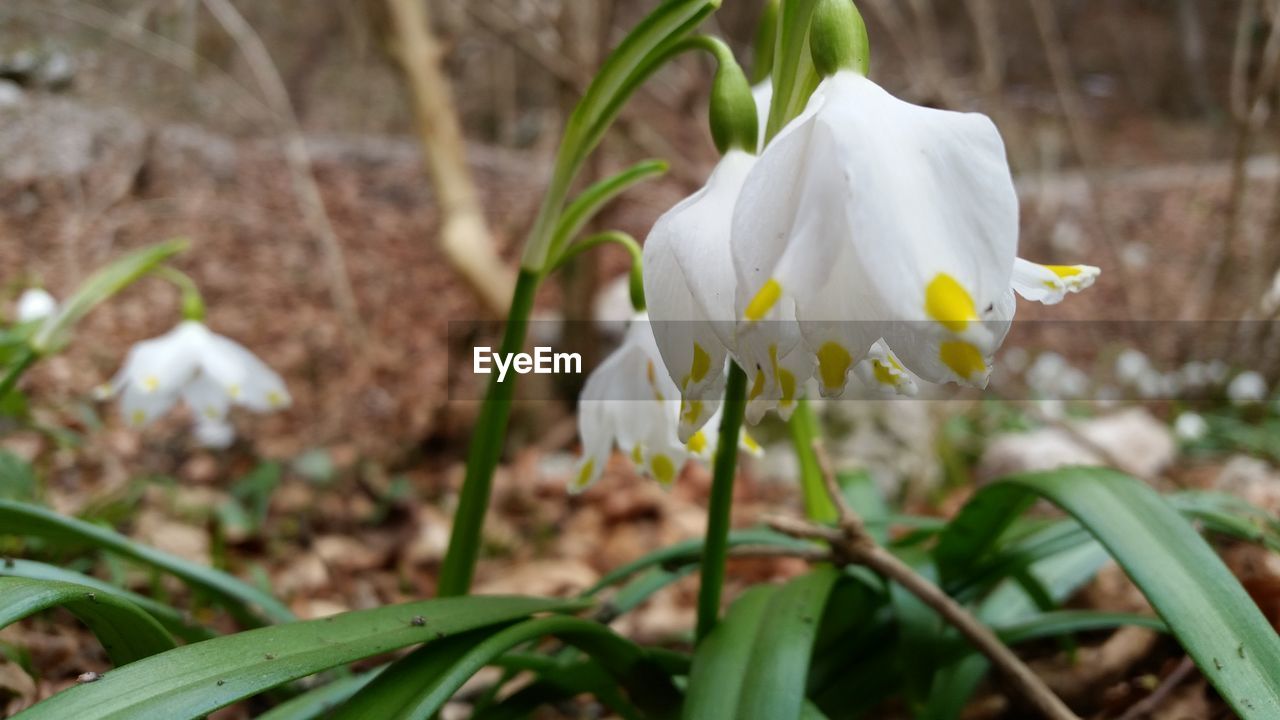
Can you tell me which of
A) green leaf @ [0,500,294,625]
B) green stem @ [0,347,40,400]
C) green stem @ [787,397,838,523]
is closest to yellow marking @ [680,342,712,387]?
green stem @ [787,397,838,523]

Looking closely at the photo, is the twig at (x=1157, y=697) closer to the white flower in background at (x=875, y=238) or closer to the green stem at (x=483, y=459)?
the white flower in background at (x=875, y=238)

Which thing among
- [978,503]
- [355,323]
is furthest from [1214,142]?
[978,503]

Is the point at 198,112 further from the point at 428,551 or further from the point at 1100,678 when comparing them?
the point at 1100,678

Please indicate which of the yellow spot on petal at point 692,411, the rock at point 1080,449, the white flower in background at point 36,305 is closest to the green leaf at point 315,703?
the yellow spot on petal at point 692,411

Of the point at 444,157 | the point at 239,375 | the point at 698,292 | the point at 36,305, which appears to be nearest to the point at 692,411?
the point at 698,292

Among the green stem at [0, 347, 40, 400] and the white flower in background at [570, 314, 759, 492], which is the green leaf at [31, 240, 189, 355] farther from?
the white flower in background at [570, 314, 759, 492]

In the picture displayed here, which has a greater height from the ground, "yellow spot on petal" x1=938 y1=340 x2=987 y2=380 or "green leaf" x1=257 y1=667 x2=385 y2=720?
"yellow spot on petal" x1=938 y1=340 x2=987 y2=380
